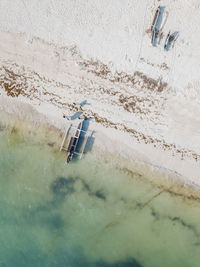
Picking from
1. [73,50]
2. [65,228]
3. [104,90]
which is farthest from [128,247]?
[73,50]

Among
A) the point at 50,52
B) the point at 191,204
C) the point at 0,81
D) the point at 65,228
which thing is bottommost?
the point at 65,228

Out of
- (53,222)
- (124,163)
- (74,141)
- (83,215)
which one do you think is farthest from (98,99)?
(53,222)

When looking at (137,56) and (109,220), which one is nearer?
(137,56)

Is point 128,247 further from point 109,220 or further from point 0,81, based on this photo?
point 0,81

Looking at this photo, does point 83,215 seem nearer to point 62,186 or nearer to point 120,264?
point 62,186

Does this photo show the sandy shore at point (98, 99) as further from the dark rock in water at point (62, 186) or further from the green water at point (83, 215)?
the dark rock in water at point (62, 186)

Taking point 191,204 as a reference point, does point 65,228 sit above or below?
below
